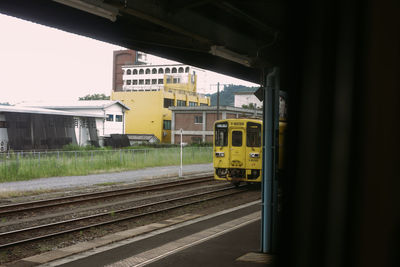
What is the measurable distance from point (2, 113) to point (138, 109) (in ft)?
85.6

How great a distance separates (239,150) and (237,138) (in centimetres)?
52

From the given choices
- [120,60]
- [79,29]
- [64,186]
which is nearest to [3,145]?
[64,186]

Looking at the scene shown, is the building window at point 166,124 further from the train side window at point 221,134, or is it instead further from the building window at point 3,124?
the train side window at point 221,134

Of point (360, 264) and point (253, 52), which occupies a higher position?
point (253, 52)

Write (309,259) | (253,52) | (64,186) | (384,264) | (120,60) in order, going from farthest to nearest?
(120,60)
(64,186)
(253,52)
(309,259)
(384,264)

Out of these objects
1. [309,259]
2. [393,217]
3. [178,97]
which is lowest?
[309,259]

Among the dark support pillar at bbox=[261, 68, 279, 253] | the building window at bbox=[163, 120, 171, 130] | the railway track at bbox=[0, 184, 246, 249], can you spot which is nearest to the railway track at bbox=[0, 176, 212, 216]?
the railway track at bbox=[0, 184, 246, 249]

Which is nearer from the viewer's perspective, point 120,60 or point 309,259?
point 309,259

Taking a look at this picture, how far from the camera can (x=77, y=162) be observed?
22938mm

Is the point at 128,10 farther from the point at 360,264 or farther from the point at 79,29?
the point at 360,264

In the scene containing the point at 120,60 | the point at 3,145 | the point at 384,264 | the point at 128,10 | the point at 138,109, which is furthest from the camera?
the point at 120,60

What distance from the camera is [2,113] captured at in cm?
3075

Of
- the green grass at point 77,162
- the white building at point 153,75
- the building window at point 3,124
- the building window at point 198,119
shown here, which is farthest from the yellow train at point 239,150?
the white building at point 153,75

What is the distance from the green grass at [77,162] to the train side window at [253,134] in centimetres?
1046
